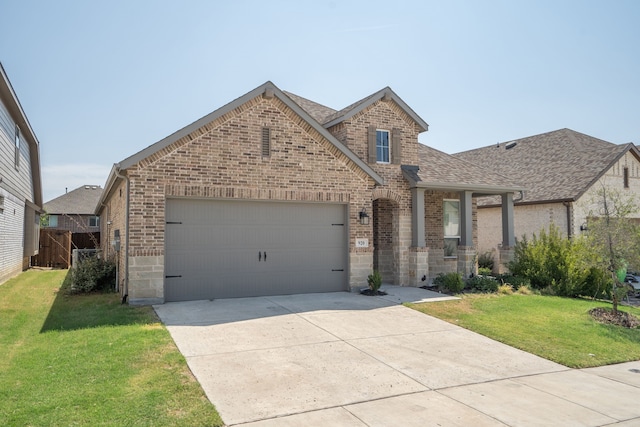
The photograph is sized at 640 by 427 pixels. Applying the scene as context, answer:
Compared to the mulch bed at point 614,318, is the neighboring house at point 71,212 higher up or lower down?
higher up

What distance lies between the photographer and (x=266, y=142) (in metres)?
11.8

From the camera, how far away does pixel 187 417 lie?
4656 millimetres

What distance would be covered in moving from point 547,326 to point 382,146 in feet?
24.9

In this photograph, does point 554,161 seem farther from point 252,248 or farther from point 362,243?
point 252,248

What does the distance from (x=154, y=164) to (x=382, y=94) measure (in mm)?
7687

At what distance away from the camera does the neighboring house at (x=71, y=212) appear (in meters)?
40.4

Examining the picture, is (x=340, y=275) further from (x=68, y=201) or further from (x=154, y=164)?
(x=68, y=201)

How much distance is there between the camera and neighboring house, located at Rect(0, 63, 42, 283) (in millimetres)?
14414

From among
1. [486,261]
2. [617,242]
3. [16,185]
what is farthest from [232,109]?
[486,261]

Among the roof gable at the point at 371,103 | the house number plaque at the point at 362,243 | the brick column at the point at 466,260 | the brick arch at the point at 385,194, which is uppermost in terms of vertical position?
the roof gable at the point at 371,103

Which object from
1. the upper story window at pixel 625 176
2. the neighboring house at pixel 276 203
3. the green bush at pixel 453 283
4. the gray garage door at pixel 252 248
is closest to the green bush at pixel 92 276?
the neighboring house at pixel 276 203

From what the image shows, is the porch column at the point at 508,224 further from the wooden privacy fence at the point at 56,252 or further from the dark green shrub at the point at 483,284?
Answer: the wooden privacy fence at the point at 56,252

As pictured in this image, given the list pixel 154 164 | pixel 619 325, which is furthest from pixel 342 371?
pixel 619 325

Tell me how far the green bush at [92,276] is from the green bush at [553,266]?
12.8m
